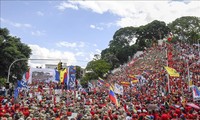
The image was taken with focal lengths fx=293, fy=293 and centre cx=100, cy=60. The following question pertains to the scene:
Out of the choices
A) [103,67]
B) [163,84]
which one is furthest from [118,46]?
[163,84]

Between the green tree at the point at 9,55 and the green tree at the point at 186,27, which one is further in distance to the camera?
the green tree at the point at 186,27

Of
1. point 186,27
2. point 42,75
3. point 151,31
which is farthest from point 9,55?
point 151,31

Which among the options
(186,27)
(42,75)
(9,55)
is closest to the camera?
(9,55)

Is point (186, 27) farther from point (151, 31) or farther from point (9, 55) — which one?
point (9, 55)

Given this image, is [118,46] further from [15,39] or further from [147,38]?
[15,39]

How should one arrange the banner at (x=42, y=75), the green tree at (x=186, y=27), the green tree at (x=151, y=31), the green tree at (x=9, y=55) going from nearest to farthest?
the green tree at (x=9, y=55) → the banner at (x=42, y=75) → the green tree at (x=186, y=27) → the green tree at (x=151, y=31)

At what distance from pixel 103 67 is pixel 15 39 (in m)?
36.5

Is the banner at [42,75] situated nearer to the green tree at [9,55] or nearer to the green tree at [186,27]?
the green tree at [9,55]

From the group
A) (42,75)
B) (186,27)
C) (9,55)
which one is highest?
(186,27)

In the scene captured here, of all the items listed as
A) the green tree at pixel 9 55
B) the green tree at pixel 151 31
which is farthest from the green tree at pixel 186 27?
the green tree at pixel 9 55

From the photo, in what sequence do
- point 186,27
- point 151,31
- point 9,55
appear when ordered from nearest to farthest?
1. point 9,55
2. point 186,27
3. point 151,31

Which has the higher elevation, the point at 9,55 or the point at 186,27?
the point at 186,27

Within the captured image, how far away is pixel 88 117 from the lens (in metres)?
12.9

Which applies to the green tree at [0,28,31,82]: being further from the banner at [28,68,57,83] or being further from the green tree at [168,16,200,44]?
the green tree at [168,16,200,44]
